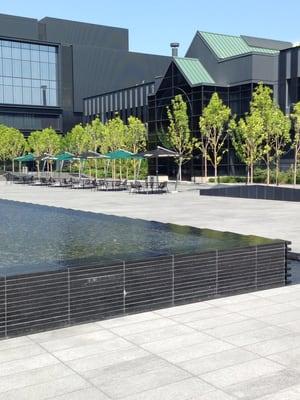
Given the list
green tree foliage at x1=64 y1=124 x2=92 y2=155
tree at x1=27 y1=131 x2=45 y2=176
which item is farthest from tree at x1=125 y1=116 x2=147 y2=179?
tree at x1=27 y1=131 x2=45 y2=176

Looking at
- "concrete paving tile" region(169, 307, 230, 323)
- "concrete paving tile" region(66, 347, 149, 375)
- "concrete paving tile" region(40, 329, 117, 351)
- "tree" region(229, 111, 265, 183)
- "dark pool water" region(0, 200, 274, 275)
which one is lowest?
"concrete paving tile" region(40, 329, 117, 351)

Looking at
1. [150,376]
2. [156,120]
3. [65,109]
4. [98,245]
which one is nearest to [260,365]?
[150,376]

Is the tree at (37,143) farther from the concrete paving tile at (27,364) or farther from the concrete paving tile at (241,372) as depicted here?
the concrete paving tile at (241,372)

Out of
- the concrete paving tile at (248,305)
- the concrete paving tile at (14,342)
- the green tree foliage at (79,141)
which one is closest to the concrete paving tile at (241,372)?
the concrete paving tile at (248,305)

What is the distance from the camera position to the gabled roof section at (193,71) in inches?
2078

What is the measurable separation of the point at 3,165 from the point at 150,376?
7717cm

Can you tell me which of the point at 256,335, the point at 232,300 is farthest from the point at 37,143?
the point at 256,335

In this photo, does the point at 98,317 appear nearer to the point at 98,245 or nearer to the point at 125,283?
the point at 125,283

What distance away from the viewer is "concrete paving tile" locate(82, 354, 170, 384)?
5.14m

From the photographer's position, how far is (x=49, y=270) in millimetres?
6734

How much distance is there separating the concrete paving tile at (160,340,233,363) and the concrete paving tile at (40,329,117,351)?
0.92 meters

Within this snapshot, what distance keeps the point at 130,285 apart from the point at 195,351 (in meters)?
1.78

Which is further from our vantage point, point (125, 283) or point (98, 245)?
point (98, 245)

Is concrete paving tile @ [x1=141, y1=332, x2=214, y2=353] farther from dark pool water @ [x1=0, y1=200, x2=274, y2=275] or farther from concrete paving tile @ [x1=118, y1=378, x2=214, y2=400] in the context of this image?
dark pool water @ [x1=0, y1=200, x2=274, y2=275]
